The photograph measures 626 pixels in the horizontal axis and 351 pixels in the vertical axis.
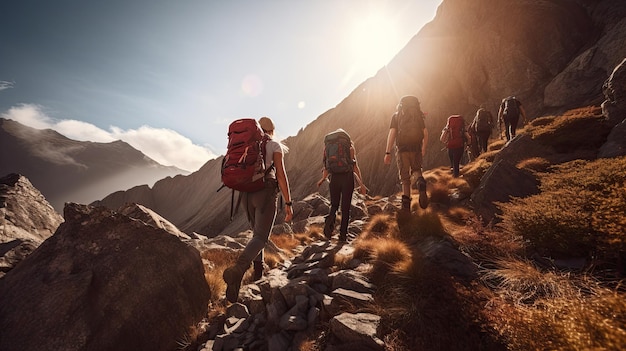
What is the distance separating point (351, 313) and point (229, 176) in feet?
7.84

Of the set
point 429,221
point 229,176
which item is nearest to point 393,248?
point 429,221

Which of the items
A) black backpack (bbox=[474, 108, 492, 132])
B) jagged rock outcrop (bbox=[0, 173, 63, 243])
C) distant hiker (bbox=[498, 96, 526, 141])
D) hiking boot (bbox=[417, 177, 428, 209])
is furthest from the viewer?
black backpack (bbox=[474, 108, 492, 132])

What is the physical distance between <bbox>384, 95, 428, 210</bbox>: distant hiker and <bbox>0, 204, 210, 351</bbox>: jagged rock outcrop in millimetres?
5090

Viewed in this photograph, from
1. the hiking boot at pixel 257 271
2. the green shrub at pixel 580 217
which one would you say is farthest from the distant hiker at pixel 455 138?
the hiking boot at pixel 257 271

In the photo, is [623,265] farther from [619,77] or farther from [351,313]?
[619,77]

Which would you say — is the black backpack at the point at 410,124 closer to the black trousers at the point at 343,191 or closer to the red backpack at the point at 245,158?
the black trousers at the point at 343,191

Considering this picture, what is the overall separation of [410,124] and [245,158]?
4.54 m

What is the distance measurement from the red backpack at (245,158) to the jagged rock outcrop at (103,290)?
1195mm

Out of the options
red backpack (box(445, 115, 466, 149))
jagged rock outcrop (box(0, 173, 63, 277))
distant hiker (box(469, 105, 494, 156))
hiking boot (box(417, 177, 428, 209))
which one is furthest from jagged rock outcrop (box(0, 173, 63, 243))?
distant hiker (box(469, 105, 494, 156))

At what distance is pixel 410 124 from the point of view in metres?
6.54

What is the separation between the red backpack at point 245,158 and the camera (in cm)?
374

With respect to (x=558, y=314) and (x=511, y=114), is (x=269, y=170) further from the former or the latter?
(x=511, y=114)

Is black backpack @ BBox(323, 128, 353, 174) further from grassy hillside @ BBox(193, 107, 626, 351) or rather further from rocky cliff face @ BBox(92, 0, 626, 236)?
rocky cliff face @ BBox(92, 0, 626, 236)

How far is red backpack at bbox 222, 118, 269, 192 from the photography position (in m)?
3.74
